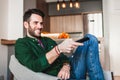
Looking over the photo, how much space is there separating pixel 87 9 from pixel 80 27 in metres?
0.55

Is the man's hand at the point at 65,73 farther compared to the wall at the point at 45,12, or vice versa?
the wall at the point at 45,12

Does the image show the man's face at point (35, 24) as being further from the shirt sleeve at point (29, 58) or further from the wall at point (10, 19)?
the wall at point (10, 19)

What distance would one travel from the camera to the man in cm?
126

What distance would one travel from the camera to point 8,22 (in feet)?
9.68

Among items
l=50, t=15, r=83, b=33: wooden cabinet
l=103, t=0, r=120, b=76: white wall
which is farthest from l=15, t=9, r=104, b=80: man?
l=50, t=15, r=83, b=33: wooden cabinet

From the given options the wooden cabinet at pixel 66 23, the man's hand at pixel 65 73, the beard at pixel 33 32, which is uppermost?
the wooden cabinet at pixel 66 23

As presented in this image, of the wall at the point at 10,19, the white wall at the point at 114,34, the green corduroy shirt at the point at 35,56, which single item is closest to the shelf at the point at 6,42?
the wall at the point at 10,19

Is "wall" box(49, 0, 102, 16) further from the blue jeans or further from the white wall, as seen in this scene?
the blue jeans

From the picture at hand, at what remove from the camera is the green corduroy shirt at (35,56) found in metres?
1.28

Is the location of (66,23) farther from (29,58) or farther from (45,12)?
(29,58)

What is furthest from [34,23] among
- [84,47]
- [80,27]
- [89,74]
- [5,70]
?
[80,27]

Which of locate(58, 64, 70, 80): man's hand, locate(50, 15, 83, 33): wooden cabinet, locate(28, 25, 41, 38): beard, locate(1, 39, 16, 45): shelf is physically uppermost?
locate(50, 15, 83, 33): wooden cabinet

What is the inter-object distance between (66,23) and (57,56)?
520 centimetres

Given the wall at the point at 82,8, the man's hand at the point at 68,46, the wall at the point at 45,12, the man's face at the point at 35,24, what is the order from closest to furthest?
the man's hand at the point at 68,46, the man's face at the point at 35,24, the wall at the point at 45,12, the wall at the point at 82,8
